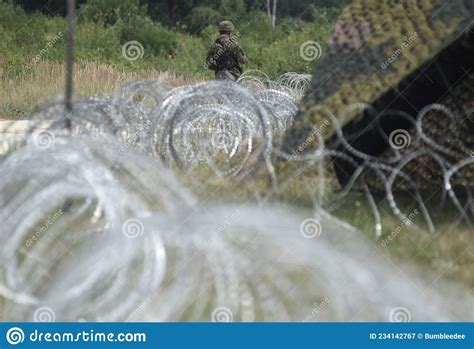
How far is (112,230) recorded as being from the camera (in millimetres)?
4840

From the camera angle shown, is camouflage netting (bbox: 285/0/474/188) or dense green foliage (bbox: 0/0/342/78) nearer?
camouflage netting (bbox: 285/0/474/188)

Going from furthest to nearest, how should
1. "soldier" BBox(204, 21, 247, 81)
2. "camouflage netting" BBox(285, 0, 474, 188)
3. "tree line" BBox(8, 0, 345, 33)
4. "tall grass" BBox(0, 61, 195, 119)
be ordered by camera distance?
1. "tree line" BBox(8, 0, 345, 33)
2. "tall grass" BBox(0, 61, 195, 119)
3. "soldier" BBox(204, 21, 247, 81)
4. "camouflage netting" BBox(285, 0, 474, 188)

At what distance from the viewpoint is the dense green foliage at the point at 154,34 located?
960 inches

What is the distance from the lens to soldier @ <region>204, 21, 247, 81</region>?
45.3 ft

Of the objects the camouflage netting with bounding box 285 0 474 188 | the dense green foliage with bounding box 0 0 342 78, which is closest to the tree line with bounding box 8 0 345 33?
the dense green foliage with bounding box 0 0 342 78

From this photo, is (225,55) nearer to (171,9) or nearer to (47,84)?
(47,84)

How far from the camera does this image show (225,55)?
45.5ft

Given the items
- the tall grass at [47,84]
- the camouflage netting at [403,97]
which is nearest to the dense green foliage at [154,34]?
the tall grass at [47,84]

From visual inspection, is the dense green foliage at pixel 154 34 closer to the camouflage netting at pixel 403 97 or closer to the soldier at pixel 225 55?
the soldier at pixel 225 55

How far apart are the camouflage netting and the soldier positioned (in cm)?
654

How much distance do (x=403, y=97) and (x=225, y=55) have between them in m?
7.03

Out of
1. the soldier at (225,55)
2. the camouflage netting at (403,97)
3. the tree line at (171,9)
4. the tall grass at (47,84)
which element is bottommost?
the tree line at (171,9)

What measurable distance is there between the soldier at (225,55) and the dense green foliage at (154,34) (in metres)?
6.44

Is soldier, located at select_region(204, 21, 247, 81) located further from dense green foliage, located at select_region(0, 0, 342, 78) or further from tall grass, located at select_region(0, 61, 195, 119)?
dense green foliage, located at select_region(0, 0, 342, 78)
